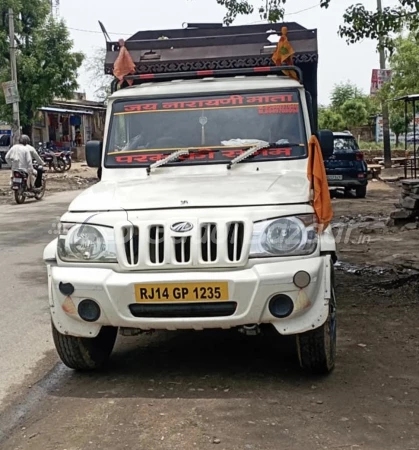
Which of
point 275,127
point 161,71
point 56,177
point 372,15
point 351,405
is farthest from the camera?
Answer: point 56,177

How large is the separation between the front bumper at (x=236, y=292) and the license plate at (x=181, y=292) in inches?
1.2

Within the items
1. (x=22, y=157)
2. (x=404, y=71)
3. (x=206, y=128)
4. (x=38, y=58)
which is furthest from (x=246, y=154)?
(x=38, y=58)

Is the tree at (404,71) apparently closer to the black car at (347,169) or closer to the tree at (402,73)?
the tree at (402,73)

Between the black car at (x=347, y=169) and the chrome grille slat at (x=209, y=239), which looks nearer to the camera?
the chrome grille slat at (x=209, y=239)

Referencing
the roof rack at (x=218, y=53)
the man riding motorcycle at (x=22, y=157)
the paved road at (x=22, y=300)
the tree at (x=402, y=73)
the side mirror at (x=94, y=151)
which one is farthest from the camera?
Answer: the tree at (x=402, y=73)

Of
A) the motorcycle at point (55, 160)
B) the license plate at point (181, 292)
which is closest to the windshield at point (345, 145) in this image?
the license plate at point (181, 292)

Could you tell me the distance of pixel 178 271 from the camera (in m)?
4.17

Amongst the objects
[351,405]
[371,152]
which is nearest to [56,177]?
[371,152]

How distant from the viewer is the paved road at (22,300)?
5.22 m

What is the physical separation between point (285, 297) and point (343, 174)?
1370 cm

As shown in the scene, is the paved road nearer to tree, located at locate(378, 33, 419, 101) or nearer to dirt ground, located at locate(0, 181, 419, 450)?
dirt ground, located at locate(0, 181, 419, 450)

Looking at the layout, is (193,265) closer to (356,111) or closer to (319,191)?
(319,191)

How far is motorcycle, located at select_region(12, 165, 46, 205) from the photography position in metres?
17.1

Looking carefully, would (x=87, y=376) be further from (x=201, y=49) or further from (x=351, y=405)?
(x=201, y=49)
